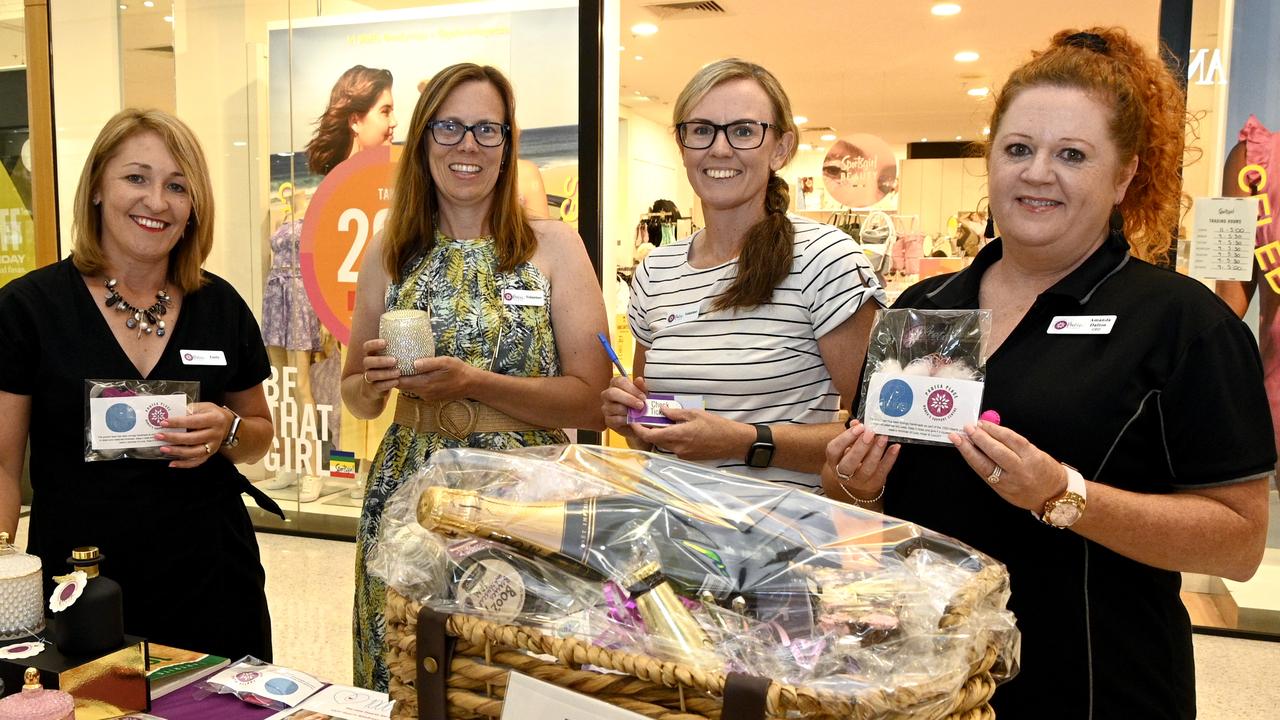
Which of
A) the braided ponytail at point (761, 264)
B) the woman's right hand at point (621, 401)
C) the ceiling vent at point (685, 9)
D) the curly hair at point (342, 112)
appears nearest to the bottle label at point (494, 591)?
the woman's right hand at point (621, 401)

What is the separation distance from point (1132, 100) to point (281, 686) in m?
1.51

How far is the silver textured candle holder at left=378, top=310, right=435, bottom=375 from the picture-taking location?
1.80 metres

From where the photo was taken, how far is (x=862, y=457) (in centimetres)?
135

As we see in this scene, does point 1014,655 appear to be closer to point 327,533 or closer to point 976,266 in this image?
point 976,266

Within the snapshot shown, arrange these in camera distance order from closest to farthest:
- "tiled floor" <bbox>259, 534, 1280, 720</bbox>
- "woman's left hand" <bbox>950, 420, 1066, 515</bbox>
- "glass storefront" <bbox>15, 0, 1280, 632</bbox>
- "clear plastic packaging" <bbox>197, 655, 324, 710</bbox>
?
1. "woman's left hand" <bbox>950, 420, 1066, 515</bbox>
2. "clear plastic packaging" <bbox>197, 655, 324, 710</bbox>
3. "tiled floor" <bbox>259, 534, 1280, 720</bbox>
4. "glass storefront" <bbox>15, 0, 1280, 632</bbox>

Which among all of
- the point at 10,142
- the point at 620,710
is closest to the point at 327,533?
the point at 10,142

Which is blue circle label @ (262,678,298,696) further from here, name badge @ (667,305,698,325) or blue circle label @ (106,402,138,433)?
name badge @ (667,305,698,325)

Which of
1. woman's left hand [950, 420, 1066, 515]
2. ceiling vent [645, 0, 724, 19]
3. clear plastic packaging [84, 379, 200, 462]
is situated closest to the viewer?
woman's left hand [950, 420, 1066, 515]

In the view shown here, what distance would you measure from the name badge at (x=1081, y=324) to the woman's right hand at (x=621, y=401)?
30.6 inches

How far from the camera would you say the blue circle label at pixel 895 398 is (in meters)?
1.29

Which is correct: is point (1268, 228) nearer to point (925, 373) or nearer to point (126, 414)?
point (925, 373)

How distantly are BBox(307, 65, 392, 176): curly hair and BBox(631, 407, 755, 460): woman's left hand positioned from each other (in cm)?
360

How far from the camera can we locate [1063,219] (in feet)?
4.25

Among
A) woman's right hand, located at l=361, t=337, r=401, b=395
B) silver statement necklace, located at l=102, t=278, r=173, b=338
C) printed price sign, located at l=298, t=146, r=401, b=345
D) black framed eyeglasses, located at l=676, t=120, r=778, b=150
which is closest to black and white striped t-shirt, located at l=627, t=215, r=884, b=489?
black framed eyeglasses, located at l=676, t=120, r=778, b=150
